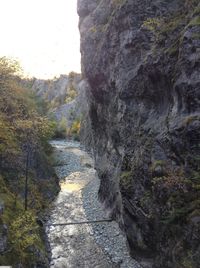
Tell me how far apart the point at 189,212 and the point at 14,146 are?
22256 mm

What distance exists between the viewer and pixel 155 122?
3183cm

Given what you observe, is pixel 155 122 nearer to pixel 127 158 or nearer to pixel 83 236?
pixel 127 158

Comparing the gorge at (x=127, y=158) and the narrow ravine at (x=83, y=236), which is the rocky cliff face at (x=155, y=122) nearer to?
the gorge at (x=127, y=158)

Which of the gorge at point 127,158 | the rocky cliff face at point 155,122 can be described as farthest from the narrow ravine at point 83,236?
the rocky cliff face at point 155,122

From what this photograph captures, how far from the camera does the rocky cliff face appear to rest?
25641 mm

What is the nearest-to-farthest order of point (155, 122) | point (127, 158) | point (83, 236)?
point (155, 122), point (127, 158), point (83, 236)

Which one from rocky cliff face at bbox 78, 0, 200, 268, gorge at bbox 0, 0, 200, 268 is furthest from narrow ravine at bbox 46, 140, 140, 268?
rocky cliff face at bbox 78, 0, 200, 268

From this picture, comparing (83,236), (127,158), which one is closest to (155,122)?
(127,158)

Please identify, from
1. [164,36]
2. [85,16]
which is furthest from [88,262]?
[85,16]

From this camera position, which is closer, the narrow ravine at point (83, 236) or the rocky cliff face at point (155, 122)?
the rocky cliff face at point (155, 122)

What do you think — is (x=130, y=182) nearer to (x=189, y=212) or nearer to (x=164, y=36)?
(x=189, y=212)

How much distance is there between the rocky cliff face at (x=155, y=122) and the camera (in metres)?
25.6

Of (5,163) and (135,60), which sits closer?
(135,60)

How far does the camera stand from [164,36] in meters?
33.0
